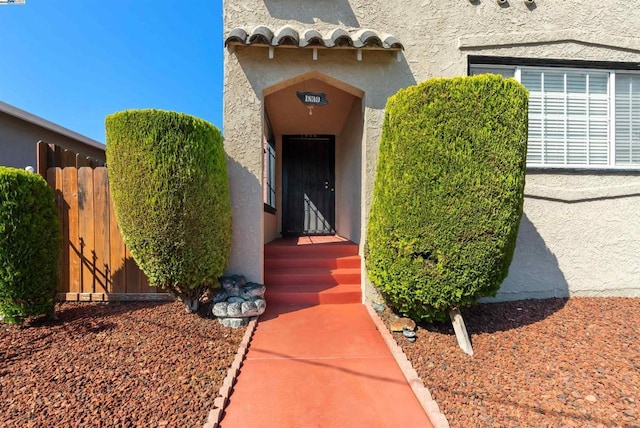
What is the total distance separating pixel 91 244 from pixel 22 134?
19.1 ft

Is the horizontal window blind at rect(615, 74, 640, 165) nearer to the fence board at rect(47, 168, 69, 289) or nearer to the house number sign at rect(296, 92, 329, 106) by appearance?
the house number sign at rect(296, 92, 329, 106)

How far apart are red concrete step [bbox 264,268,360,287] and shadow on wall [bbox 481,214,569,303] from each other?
214cm

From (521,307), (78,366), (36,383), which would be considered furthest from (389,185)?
(36,383)

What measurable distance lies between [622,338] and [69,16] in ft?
42.2

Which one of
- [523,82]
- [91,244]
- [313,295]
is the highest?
[523,82]

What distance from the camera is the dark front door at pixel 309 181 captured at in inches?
328

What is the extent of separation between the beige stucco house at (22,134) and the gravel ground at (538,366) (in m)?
9.56

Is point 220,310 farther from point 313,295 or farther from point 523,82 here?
point 523,82

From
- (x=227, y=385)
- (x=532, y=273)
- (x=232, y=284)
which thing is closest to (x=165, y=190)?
(x=232, y=284)

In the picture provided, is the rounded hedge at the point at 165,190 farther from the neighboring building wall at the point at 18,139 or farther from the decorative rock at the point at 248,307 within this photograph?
the neighboring building wall at the point at 18,139

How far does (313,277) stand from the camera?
486 centimetres

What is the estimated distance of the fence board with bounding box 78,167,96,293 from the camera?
456 centimetres

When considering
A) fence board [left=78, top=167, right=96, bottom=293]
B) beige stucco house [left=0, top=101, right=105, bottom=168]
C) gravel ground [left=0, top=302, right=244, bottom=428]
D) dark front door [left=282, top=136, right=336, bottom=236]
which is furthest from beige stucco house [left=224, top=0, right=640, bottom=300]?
beige stucco house [left=0, top=101, right=105, bottom=168]

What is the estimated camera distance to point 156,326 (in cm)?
378
